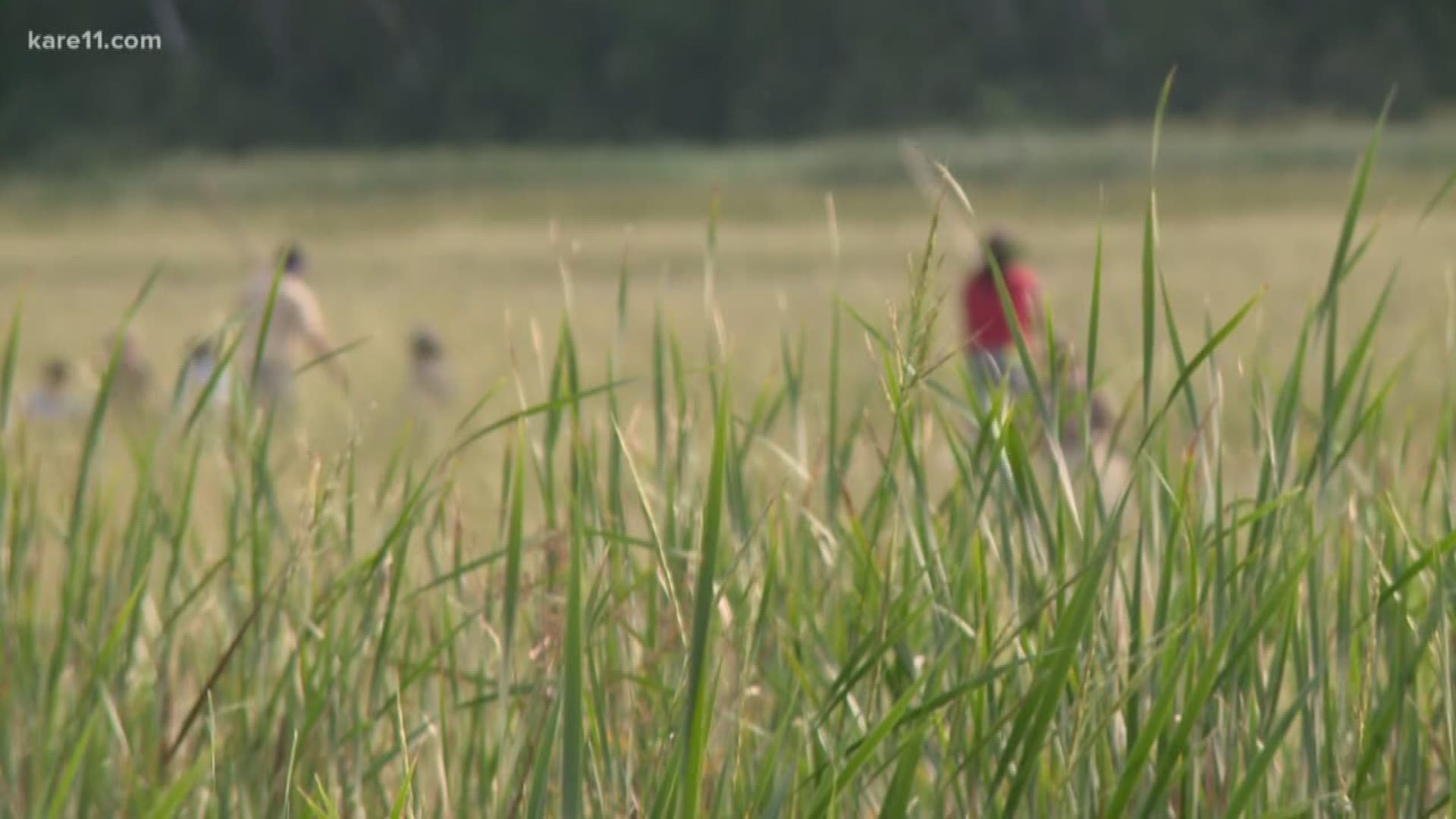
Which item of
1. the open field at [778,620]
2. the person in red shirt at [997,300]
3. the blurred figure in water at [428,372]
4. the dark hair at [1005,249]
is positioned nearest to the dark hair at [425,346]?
the blurred figure in water at [428,372]

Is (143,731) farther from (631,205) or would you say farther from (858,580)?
(631,205)

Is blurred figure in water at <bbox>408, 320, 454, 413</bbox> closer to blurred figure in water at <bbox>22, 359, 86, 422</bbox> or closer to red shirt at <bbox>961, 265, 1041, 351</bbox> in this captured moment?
blurred figure in water at <bbox>22, 359, 86, 422</bbox>

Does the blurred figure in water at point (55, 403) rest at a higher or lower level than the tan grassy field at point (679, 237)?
higher

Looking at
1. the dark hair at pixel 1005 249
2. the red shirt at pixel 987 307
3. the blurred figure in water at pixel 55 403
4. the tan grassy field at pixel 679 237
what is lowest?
the tan grassy field at pixel 679 237

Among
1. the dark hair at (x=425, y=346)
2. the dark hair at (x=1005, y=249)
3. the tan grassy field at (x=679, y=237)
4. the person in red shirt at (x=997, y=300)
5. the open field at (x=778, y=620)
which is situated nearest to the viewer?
the open field at (x=778, y=620)

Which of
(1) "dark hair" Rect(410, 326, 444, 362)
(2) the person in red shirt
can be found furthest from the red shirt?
(1) "dark hair" Rect(410, 326, 444, 362)

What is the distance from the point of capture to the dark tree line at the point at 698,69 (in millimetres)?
44594

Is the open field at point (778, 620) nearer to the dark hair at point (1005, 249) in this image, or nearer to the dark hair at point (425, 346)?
the dark hair at point (1005, 249)

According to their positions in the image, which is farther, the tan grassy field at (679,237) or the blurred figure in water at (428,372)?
the tan grassy field at (679,237)

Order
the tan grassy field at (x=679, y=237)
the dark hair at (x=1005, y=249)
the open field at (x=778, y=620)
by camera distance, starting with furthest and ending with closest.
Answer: the tan grassy field at (x=679, y=237), the dark hair at (x=1005, y=249), the open field at (x=778, y=620)

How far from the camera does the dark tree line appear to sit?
44594mm

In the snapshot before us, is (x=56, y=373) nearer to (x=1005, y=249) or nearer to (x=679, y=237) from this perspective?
(x=1005, y=249)

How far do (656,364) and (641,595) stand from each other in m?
0.39

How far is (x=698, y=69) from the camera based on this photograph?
47969 mm
